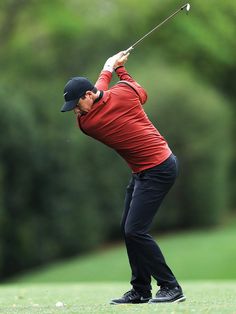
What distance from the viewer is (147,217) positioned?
9.53 m

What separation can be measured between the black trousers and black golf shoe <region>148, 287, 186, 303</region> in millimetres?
51

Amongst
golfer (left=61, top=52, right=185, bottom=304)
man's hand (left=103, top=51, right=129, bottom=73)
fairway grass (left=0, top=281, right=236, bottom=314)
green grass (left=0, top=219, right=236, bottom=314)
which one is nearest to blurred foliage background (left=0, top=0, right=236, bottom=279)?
green grass (left=0, top=219, right=236, bottom=314)

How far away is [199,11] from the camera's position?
41344mm

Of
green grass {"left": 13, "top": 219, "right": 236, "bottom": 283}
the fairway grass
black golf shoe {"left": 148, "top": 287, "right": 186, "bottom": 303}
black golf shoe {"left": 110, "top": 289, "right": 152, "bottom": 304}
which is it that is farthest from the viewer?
green grass {"left": 13, "top": 219, "right": 236, "bottom": 283}

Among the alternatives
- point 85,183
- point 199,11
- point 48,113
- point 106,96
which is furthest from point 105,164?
point 106,96

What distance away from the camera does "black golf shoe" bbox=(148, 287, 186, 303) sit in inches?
379

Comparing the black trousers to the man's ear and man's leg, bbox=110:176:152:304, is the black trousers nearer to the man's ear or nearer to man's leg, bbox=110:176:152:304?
man's leg, bbox=110:176:152:304

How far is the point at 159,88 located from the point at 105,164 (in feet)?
15.8

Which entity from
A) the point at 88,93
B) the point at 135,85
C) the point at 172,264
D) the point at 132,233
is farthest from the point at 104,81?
the point at 172,264

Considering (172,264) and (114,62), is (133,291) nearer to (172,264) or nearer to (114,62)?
(114,62)

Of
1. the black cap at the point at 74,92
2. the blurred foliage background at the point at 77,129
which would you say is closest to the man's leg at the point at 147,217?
the black cap at the point at 74,92

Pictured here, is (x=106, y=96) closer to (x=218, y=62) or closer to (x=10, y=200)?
(x=10, y=200)

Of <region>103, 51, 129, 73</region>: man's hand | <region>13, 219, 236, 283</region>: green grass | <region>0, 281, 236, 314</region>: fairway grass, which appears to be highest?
<region>103, 51, 129, 73</region>: man's hand

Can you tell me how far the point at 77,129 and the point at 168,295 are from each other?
A: 21533 mm
